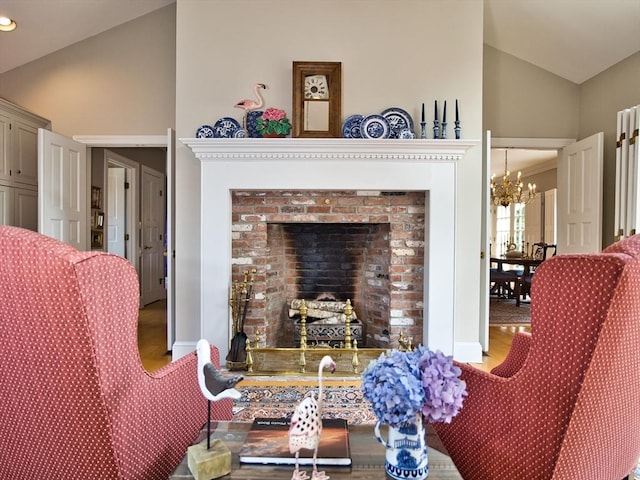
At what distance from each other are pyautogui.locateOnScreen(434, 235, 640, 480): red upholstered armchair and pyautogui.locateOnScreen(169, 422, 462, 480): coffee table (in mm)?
194

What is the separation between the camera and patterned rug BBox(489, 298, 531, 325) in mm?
4801

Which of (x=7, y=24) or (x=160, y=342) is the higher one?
(x=7, y=24)

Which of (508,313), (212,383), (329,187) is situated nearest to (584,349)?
(212,383)

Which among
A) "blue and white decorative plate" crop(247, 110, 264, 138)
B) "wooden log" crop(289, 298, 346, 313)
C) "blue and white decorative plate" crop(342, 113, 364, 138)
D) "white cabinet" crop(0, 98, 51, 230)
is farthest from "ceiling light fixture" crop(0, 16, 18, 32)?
"wooden log" crop(289, 298, 346, 313)

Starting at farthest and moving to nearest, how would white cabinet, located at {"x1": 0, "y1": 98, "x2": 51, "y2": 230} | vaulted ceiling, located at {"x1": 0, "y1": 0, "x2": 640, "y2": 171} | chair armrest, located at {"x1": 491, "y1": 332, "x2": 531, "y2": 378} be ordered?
white cabinet, located at {"x1": 0, "y1": 98, "x2": 51, "y2": 230}
vaulted ceiling, located at {"x1": 0, "y1": 0, "x2": 640, "y2": 171}
chair armrest, located at {"x1": 491, "y1": 332, "x2": 531, "y2": 378}

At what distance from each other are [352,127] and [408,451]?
257 centimetres

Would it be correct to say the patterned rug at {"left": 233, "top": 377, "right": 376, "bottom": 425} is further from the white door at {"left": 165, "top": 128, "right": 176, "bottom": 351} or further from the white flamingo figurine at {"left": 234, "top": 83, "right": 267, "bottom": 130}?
the white flamingo figurine at {"left": 234, "top": 83, "right": 267, "bottom": 130}

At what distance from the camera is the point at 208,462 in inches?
36.2

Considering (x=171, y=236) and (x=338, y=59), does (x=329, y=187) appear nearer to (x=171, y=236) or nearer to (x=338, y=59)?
(x=338, y=59)

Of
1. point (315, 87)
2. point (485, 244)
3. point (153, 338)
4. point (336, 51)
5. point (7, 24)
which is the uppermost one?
point (7, 24)

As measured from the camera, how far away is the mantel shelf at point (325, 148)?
294cm

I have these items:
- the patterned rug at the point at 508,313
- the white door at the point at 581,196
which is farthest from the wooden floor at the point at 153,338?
the white door at the point at 581,196

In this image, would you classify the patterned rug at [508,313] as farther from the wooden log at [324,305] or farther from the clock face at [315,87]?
the clock face at [315,87]

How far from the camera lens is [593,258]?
904 mm
